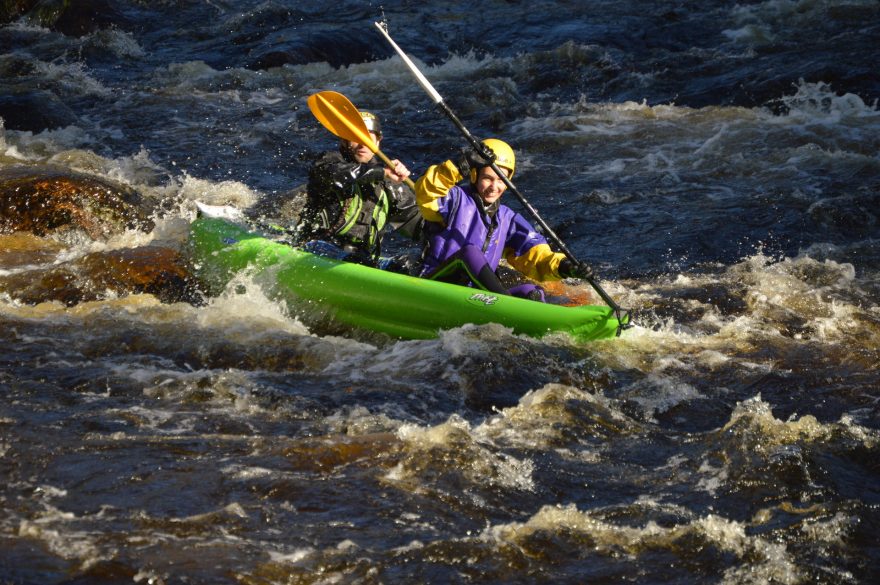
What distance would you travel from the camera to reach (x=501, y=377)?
5.18 meters

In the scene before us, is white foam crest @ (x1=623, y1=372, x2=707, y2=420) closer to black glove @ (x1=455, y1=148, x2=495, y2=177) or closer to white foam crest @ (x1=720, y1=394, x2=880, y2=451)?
white foam crest @ (x1=720, y1=394, x2=880, y2=451)

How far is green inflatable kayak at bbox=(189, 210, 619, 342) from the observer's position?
17.6 feet

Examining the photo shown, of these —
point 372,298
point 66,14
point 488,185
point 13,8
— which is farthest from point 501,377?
point 13,8

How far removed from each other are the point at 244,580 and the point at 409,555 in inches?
22.3

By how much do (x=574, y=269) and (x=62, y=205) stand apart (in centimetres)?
391

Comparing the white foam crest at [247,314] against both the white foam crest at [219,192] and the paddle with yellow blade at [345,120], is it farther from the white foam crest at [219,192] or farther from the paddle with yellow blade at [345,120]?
the white foam crest at [219,192]

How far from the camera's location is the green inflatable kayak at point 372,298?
5363 mm

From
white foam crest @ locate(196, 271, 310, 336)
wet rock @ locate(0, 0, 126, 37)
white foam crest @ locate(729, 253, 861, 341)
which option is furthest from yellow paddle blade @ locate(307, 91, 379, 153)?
wet rock @ locate(0, 0, 126, 37)

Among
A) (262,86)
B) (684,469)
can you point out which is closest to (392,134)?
(262,86)

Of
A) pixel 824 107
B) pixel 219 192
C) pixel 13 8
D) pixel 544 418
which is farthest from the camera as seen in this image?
pixel 13 8

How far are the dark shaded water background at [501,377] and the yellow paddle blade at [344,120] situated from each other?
1.09m

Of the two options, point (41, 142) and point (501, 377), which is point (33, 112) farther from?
point (501, 377)

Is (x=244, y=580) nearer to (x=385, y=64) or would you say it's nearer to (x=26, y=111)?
(x=26, y=111)

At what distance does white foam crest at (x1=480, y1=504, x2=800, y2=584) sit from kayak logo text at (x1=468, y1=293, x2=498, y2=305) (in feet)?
5.62
